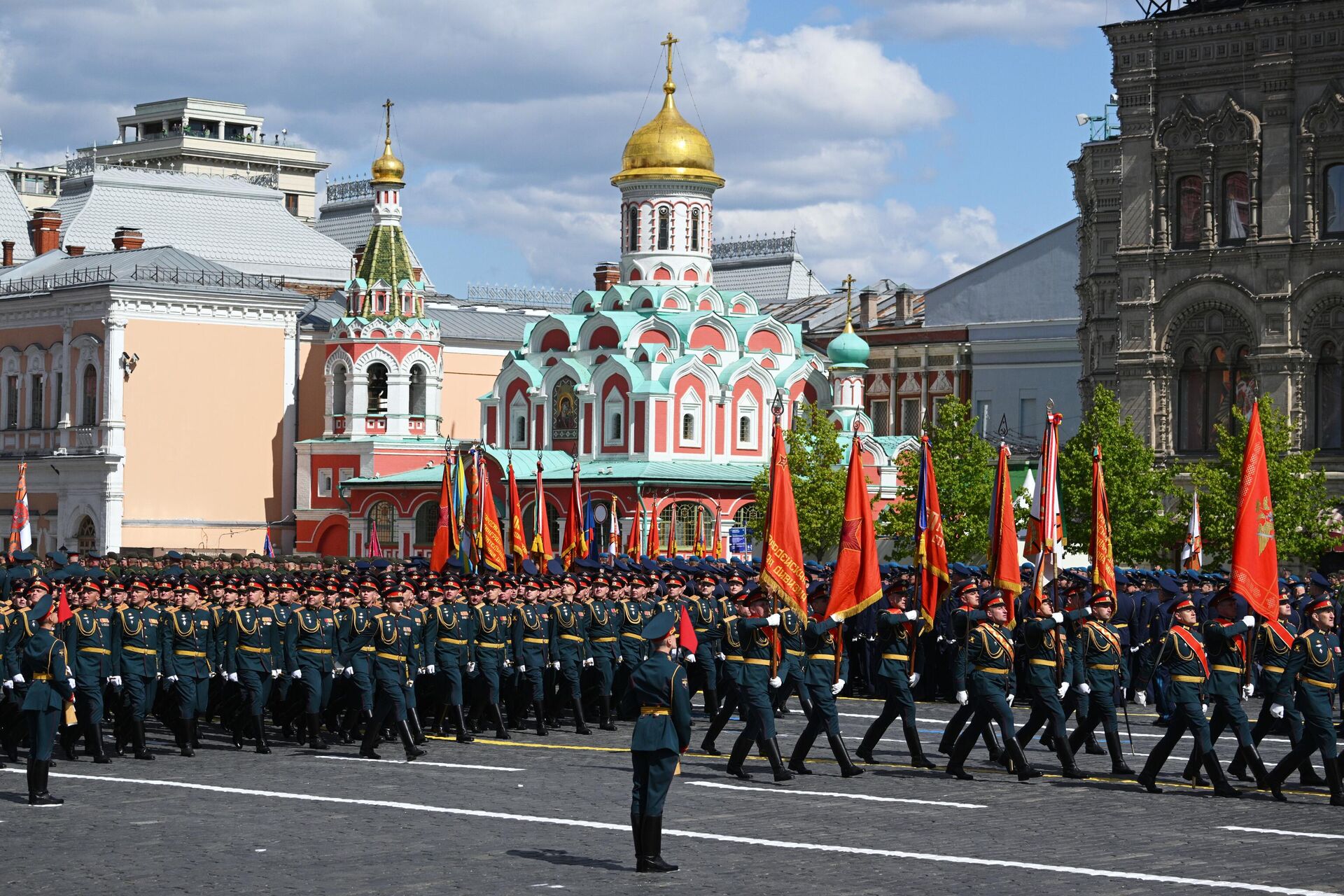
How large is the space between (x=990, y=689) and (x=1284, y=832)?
3164mm

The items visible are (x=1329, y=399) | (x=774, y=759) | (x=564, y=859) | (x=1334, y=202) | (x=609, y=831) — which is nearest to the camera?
(x=564, y=859)

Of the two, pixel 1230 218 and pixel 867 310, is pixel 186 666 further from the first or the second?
pixel 867 310

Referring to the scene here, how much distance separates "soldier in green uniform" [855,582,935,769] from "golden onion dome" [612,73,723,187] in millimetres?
46872

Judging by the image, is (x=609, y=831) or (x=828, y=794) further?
(x=828, y=794)

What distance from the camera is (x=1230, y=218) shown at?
40812mm

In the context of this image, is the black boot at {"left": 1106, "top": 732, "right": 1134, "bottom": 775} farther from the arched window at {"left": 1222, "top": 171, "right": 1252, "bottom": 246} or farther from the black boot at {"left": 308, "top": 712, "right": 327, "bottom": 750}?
the arched window at {"left": 1222, "top": 171, "right": 1252, "bottom": 246}


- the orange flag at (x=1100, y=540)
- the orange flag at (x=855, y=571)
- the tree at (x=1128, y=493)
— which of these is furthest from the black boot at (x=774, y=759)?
the tree at (x=1128, y=493)

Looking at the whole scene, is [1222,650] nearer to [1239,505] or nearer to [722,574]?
[1239,505]

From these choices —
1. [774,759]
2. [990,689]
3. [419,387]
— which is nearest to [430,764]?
[774,759]

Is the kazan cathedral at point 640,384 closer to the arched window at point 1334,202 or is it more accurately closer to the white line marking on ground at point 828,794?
the arched window at point 1334,202

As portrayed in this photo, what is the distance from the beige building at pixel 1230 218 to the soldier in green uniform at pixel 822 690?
903 inches

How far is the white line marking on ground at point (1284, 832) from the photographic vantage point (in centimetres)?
1443

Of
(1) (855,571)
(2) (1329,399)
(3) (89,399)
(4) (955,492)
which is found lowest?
(1) (855,571)

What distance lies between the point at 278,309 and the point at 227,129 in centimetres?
5163
